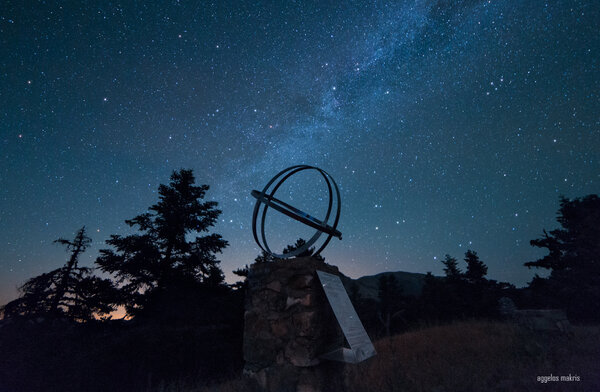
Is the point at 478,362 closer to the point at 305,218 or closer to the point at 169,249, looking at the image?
the point at 305,218

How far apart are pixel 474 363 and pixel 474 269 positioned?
3043 cm

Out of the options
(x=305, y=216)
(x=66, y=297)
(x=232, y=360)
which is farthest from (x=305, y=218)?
(x=66, y=297)

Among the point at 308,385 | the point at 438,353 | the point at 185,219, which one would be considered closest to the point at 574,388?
the point at 438,353

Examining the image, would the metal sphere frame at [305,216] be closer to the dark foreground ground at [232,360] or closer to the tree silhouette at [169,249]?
the dark foreground ground at [232,360]

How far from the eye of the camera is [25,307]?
14383 millimetres

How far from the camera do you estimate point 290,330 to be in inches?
177

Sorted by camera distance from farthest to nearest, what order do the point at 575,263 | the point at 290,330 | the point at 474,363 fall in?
1. the point at 575,263
2. the point at 474,363
3. the point at 290,330

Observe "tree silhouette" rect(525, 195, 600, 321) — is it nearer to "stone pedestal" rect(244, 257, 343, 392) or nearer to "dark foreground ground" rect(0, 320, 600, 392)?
"dark foreground ground" rect(0, 320, 600, 392)

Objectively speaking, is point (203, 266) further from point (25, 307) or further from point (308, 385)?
point (308, 385)

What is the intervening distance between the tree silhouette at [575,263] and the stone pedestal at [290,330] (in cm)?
2707

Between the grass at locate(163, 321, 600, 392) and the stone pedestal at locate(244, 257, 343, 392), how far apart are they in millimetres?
451

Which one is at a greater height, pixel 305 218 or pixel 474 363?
pixel 305 218

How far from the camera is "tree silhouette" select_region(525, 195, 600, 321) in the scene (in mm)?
20469

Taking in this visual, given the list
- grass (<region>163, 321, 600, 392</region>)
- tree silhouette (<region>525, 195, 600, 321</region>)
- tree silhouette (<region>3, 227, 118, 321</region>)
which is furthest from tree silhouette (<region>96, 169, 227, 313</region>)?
tree silhouette (<region>525, 195, 600, 321</region>)
